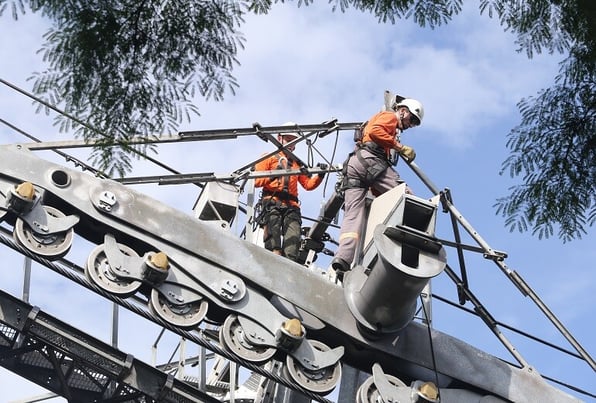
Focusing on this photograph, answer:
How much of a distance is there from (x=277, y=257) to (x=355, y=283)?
2.28 feet

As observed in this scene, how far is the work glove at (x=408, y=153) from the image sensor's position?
1259 centimetres

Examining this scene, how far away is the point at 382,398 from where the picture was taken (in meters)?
11.2

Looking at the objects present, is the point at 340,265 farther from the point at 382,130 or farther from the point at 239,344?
the point at 382,130

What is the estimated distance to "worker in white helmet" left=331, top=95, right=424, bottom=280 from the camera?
11930 millimetres

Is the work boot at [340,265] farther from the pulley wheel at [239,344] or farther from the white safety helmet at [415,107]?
the white safety helmet at [415,107]

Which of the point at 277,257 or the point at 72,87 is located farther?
the point at 277,257

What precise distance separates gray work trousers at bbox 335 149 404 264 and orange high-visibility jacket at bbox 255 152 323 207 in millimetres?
2154

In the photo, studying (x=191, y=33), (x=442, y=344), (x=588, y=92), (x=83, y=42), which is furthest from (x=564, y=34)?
(x=442, y=344)

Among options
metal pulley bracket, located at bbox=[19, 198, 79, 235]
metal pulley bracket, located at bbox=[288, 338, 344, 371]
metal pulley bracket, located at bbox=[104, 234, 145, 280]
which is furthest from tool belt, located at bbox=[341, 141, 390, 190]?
metal pulley bracket, located at bbox=[19, 198, 79, 235]

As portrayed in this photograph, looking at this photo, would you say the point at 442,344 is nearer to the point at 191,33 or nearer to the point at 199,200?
the point at 199,200

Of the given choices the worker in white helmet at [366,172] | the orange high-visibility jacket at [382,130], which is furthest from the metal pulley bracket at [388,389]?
the orange high-visibility jacket at [382,130]

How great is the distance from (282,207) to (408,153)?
2.50 metres

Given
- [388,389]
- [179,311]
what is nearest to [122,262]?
[179,311]

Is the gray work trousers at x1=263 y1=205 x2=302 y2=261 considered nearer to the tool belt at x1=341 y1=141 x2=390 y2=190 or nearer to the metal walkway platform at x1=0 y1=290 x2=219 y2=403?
the tool belt at x1=341 y1=141 x2=390 y2=190
